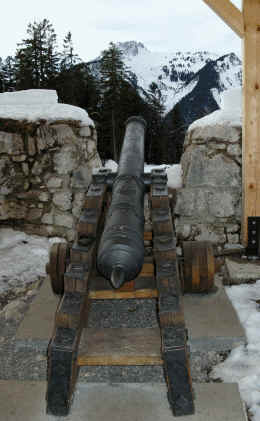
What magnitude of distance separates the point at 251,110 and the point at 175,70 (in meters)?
98.6

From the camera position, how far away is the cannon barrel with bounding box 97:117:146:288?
1826 millimetres

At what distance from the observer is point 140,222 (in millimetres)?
2223

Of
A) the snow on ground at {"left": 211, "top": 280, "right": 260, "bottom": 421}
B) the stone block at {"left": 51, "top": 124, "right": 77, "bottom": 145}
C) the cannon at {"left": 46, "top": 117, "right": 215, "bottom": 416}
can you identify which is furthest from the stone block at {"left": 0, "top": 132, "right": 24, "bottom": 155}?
the snow on ground at {"left": 211, "top": 280, "right": 260, "bottom": 421}

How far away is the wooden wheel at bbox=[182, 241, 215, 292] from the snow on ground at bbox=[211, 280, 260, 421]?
0.36 m

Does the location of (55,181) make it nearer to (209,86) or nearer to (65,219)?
(65,219)

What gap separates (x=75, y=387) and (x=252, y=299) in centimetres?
162

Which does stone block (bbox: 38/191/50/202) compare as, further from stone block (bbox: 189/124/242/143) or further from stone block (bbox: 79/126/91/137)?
stone block (bbox: 189/124/242/143)

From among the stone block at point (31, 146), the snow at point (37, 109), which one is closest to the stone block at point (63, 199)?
the stone block at point (31, 146)

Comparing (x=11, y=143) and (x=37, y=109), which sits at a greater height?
(x=37, y=109)

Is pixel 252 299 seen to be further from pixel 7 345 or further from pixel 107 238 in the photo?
pixel 7 345

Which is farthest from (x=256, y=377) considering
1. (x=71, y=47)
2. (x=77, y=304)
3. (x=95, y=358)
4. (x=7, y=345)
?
(x=71, y=47)

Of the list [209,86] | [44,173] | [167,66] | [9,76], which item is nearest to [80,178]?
[44,173]

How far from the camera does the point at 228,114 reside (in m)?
4.05

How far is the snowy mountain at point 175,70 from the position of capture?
252 ft
